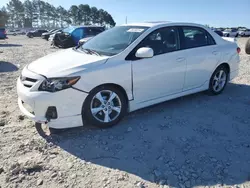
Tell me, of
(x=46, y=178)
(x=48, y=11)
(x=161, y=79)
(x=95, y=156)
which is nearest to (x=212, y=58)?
(x=161, y=79)

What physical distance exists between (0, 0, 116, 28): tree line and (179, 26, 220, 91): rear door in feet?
282

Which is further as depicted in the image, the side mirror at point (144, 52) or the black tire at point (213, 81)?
the black tire at point (213, 81)

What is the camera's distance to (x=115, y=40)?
4.10 metres

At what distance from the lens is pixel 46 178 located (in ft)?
8.37

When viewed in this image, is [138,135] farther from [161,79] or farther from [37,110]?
[37,110]

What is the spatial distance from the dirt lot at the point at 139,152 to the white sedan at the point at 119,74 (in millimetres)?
300

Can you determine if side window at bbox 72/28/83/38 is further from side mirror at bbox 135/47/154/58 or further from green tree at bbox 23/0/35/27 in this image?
green tree at bbox 23/0/35/27

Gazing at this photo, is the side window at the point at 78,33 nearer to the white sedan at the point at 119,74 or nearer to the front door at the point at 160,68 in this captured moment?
the white sedan at the point at 119,74

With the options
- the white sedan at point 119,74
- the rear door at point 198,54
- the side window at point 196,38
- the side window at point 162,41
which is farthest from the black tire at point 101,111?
the side window at point 196,38

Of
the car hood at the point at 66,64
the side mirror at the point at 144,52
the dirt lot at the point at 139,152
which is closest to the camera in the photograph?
the dirt lot at the point at 139,152

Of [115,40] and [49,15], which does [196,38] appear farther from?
[49,15]

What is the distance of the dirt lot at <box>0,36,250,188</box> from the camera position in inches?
100

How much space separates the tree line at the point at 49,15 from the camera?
9326cm

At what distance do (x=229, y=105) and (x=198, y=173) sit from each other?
2448 millimetres
